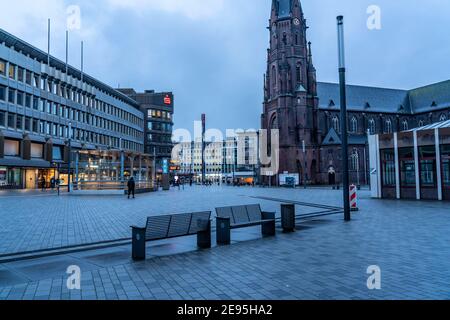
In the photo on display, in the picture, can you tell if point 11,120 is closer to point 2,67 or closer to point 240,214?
point 2,67

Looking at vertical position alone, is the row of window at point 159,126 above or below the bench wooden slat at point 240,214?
above

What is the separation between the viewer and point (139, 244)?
6926 millimetres

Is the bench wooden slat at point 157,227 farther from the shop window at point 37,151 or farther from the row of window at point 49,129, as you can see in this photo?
the shop window at point 37,151

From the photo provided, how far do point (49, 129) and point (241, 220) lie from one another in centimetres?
4762

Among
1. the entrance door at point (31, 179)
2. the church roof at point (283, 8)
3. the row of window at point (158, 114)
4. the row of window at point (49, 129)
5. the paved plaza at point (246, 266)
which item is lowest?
the paved plaza at point (246, 266)

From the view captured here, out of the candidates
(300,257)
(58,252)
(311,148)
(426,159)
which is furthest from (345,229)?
(311,148)

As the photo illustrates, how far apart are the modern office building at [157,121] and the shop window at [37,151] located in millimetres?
41120

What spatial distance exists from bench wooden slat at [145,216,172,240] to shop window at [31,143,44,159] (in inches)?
1790

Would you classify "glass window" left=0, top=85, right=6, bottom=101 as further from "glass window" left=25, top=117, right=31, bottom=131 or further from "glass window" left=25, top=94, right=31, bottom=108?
"glass window" left=25, top=117, right=31, bottom=131

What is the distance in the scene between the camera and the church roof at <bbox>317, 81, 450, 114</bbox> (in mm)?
76938

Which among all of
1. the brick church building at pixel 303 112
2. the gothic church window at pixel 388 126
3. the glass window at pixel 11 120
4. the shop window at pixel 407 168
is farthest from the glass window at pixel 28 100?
the gothic church window at pixel 388 126

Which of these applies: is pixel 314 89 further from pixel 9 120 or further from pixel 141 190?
pixel 9 120

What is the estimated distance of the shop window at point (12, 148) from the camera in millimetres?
41844
